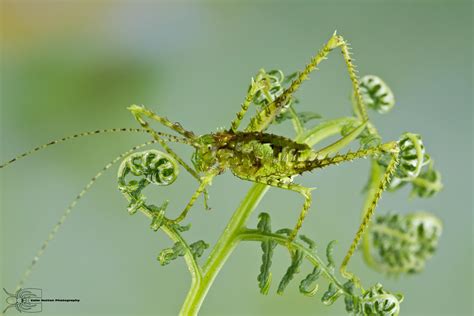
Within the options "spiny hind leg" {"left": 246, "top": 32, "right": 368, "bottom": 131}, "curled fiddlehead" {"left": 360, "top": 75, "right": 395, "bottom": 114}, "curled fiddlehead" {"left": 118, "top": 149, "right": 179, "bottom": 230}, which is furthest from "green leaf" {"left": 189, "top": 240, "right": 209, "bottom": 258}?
"curled fiddlehead" {"left": 360, "top": 75, "right": 395, "bottom": 114}

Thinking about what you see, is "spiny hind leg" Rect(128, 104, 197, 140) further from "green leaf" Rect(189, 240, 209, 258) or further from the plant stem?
"green leaf" Rect(189, 240, 209, 258)

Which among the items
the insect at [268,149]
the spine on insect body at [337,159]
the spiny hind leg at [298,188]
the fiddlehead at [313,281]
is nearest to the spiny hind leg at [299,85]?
the insect at [268,149]

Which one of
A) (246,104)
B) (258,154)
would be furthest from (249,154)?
(246,104)

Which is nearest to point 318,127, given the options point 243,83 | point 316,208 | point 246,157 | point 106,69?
point 246,157

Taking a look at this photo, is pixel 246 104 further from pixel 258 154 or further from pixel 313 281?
pixel 313 281

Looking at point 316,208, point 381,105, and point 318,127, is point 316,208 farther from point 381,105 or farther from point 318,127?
point 318,127

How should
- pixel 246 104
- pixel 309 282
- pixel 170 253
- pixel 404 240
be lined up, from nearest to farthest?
pixel 170 253
pixel 309 282
pixel 246 104
pixel 404 240
